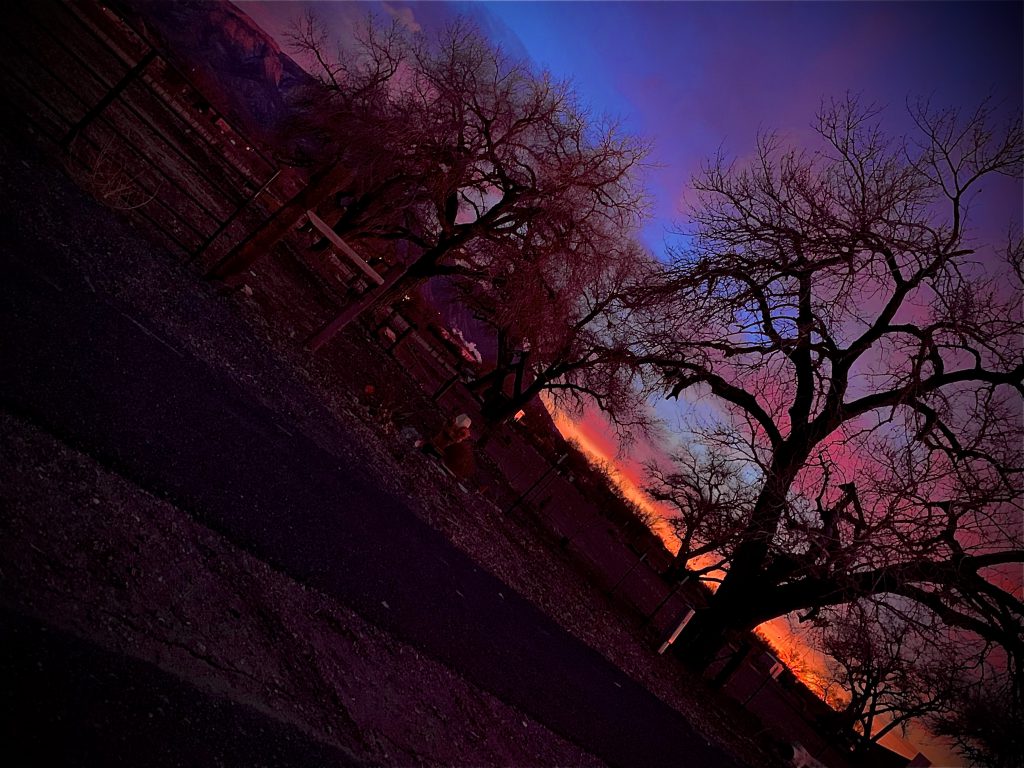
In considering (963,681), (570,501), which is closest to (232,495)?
(963,681)

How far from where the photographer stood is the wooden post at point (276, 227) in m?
8.59

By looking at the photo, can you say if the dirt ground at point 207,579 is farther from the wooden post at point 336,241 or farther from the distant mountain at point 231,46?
the distant mountain at point 231,46

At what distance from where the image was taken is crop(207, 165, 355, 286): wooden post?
8.59 meters

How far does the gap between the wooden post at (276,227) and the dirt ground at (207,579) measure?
0.57 metres

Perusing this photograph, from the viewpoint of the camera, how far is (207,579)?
3.09 m

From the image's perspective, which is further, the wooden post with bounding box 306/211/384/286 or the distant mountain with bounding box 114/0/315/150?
the distant mountain with bounding box 114/0/315/150

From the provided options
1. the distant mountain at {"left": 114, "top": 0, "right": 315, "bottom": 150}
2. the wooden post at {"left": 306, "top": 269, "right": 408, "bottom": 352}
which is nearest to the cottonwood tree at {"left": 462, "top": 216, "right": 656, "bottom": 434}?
the wooden post at {"left": 306, "top": 269, "right": 408, "bottom": 352}

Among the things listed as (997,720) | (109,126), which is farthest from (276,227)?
(997,720)

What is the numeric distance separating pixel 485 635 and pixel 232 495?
2700mm

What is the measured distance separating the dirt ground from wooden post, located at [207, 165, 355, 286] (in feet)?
1.88

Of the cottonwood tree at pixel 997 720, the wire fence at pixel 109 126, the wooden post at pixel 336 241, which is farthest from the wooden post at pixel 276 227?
the cottonwood tree at pixel 997 720

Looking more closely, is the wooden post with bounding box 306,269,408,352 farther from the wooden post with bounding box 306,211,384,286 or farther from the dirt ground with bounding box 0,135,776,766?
the dirt ground with bounding box 0,135,776,766

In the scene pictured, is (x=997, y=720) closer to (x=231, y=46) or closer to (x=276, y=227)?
(x=276, y=227)

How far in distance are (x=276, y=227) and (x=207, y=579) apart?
6988 mm
